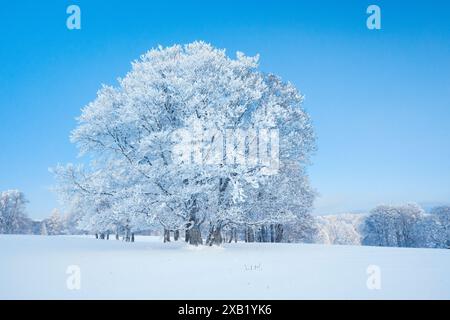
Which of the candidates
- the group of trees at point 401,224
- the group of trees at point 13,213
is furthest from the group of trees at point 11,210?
the group of trees at point 401,224

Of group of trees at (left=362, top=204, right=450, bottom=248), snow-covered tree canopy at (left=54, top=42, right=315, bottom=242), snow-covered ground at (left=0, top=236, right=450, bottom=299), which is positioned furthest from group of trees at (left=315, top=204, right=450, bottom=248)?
snow-covered ground at (left=0, top=236, right=450, bottom=299)

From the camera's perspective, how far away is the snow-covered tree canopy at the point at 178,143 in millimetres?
24641

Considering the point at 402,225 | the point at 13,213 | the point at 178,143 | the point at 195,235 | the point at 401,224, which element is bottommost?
the point at 402,225

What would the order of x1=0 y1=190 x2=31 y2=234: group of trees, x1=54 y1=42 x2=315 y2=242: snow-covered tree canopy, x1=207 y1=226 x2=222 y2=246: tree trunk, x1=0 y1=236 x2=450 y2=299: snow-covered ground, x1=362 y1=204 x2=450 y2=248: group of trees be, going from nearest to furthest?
x1=0 y1=236 x2=450 y2=299: snow-covered ground, x1=54 y1=42 x2=315 y2=242: snow-covered tree canopy, x1=207 y1=226 x2=222 y2=246: tree trunk, x1=362 y1=204 x2=450 y2=248: group of trees, x1=0 y1=190 x2=31 y2=234: group of trees

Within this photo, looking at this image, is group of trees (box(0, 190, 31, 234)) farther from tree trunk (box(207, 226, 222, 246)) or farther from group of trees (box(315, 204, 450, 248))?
tree trunk (box(207, 226, 222, 246))

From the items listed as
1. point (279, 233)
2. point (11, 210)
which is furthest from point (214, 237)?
point (11, 210)

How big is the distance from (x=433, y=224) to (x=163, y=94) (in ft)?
200

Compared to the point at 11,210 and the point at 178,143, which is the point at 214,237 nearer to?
the point at 178,143

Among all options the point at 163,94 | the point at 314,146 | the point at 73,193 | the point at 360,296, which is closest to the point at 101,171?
the point at 73,193

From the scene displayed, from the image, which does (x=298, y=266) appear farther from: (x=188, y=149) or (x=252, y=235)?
(x=252, y=235)

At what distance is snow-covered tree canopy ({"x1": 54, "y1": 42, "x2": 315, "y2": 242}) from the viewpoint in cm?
2464

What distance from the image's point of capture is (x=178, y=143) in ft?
82.2

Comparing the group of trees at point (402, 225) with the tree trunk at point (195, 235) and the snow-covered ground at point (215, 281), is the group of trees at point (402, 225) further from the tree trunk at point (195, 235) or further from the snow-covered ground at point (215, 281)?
the snow-covered ground at point (215, 281)

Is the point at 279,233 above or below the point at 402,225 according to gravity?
above
